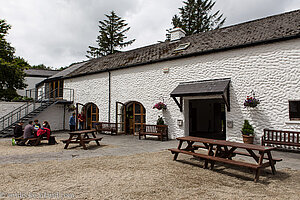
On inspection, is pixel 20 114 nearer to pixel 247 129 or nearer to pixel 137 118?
pixel 137 118

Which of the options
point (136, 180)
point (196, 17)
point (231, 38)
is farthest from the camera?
point (196, 17)

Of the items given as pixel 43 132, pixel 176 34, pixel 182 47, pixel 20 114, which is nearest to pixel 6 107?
pixel 20 114

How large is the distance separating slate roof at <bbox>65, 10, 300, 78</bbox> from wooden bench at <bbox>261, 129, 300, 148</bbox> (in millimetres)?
3829

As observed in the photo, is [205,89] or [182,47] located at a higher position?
[182,47]

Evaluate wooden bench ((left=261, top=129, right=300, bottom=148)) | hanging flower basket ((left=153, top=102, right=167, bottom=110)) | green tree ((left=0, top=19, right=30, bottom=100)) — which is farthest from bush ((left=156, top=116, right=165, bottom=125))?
green tree ((left=0, top=19, right=30, bottom=100))

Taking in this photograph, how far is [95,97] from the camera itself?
1496 cm

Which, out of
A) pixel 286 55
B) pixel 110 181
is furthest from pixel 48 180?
pixel 286 55

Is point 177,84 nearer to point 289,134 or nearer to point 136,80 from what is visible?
point 136,80

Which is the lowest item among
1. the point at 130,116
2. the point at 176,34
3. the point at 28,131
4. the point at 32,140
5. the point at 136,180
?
the point at 136,180

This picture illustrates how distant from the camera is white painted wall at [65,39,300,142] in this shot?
26.3 ft

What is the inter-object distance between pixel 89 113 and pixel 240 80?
1145 centimetres

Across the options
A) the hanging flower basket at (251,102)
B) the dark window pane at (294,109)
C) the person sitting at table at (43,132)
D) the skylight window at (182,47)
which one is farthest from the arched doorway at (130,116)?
the dark window pane at (294,109)

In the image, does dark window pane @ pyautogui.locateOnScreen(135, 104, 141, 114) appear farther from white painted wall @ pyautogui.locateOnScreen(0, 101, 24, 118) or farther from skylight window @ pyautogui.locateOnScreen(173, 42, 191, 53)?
white painted wall @ pyautogui.locateOnScreen(0, 101, 24, 118)

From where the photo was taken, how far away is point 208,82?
9875 mm
